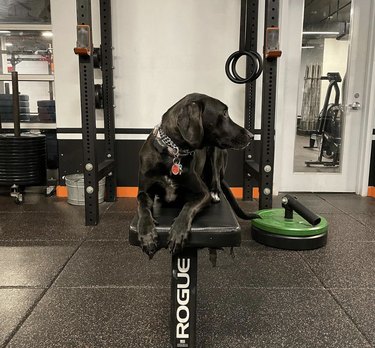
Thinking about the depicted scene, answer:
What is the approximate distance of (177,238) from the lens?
3.79 ft

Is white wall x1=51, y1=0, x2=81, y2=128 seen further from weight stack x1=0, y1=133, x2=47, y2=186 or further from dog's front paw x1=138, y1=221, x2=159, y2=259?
dog's front paw x1=138, y1=221, x2=159, y2=259

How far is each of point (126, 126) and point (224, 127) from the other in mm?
2284

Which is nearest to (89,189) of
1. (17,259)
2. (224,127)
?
(17,259)

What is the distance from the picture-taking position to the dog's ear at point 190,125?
1335mm

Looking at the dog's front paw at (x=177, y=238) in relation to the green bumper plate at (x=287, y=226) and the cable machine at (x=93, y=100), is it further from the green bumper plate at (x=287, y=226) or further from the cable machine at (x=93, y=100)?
the cable machine at (x=93, y=100)

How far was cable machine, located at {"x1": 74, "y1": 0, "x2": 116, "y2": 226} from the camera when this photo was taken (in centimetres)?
255

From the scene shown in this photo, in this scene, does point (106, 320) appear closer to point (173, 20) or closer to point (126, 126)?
point (126, 126)

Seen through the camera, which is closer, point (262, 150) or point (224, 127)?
point (224, 127)

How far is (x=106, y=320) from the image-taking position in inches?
61.0

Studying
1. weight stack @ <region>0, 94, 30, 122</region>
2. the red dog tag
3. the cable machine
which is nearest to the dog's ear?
the red dog tag

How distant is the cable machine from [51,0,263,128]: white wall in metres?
0.15

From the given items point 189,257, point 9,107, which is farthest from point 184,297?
point 9,107

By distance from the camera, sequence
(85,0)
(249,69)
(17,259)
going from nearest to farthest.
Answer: (17,259)
(85,0)
(249,69)

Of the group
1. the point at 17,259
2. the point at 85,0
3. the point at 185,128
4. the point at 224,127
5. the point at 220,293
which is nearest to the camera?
the point at 185,128
